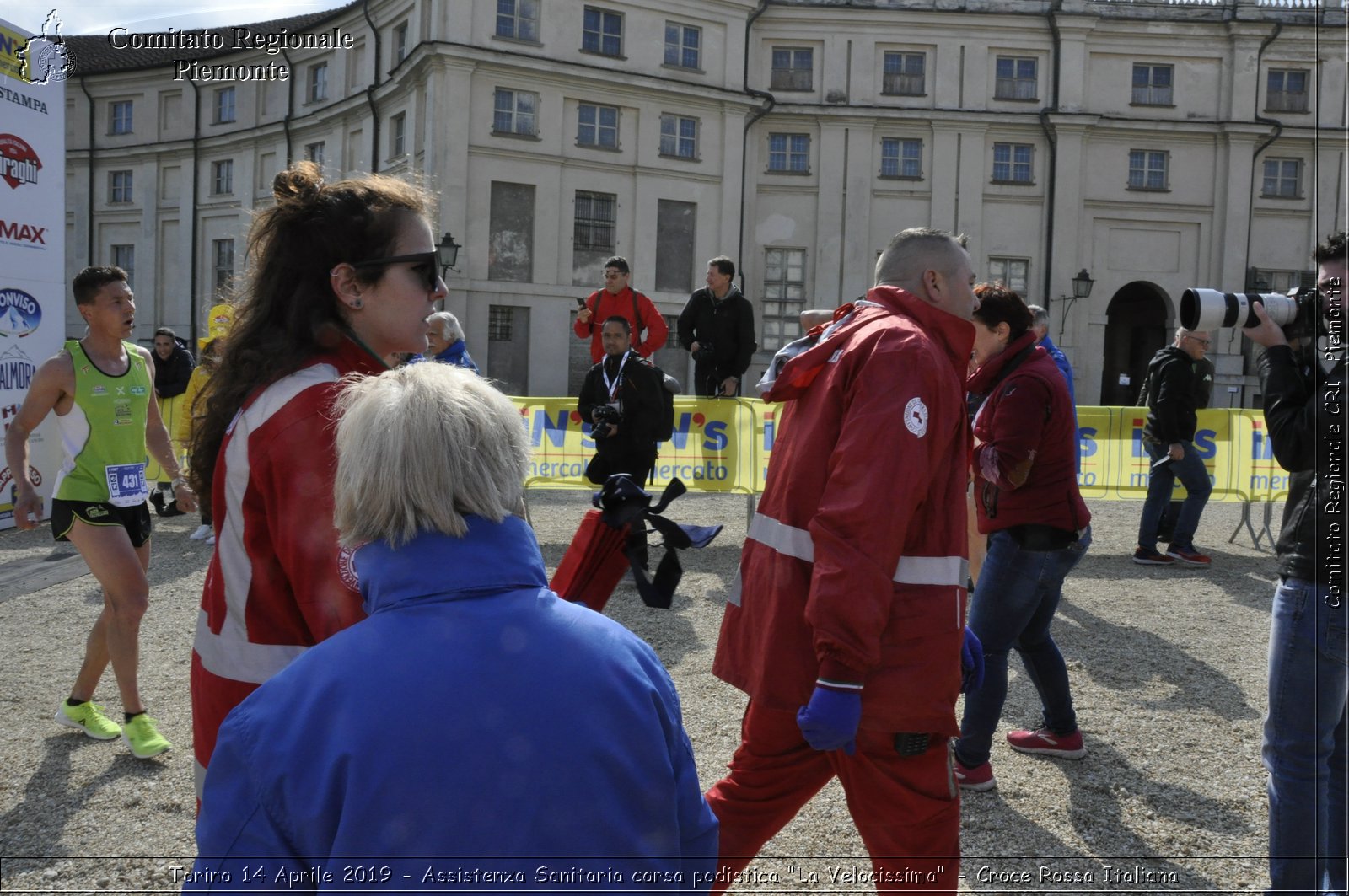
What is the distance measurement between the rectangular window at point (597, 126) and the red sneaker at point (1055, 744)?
30.2m

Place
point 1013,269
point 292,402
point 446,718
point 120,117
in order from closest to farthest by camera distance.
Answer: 1. point 446,718
2. point 292,402
3. point 1013,269
4. point 120,117

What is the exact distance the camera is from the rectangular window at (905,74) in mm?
35594

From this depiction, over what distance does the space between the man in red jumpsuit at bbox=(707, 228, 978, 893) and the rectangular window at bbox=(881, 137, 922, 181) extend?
3445cm

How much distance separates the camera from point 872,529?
2469mm

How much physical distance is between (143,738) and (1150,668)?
578cm

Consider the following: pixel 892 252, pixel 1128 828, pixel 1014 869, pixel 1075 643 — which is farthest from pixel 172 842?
pixel 1075 643

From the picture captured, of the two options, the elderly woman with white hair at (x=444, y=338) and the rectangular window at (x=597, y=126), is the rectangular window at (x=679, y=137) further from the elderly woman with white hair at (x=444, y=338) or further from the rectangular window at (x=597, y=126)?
the elderly woman with white hair at (x=444, y=338)

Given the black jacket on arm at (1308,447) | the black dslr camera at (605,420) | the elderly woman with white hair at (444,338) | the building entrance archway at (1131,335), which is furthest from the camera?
the building entrance archway at (1131,335)

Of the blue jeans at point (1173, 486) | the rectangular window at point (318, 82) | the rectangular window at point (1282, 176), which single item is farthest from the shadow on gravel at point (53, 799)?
the rectangular window at point (1282, 176)

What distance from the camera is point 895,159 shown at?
35406mm

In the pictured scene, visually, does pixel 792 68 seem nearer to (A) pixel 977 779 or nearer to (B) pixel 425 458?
(A) pixel 977 779

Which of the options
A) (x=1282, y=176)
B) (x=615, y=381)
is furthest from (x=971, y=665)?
(x=1282, y=176)

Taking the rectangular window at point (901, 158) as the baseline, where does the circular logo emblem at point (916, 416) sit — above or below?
below

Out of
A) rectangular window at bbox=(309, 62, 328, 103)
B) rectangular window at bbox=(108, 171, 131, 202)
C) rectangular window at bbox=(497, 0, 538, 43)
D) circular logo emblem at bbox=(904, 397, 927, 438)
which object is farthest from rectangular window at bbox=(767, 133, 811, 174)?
circular logo emblem at bbox=(904, 397, 927, 438)
